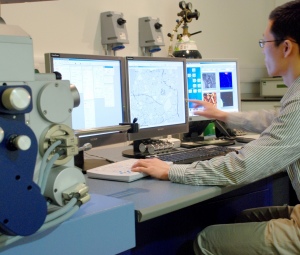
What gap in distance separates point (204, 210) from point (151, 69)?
0.72 m

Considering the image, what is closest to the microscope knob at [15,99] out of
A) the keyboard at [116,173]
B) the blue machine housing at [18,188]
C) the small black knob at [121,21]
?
the blue machine housing at [18,188]

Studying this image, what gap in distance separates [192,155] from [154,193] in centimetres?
48

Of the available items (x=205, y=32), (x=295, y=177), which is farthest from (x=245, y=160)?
(x=205, y=32)

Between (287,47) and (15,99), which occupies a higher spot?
(287,47)

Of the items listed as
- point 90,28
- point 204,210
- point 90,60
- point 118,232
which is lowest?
point 204,210

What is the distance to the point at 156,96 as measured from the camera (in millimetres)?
1964

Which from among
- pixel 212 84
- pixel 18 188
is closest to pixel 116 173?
pixel 18 188

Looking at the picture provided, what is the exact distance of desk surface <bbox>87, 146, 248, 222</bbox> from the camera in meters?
1.18

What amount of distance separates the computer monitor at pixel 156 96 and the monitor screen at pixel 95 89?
55 mm

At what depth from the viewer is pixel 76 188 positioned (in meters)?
0.95

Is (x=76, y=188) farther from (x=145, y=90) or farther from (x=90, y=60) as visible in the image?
(x=145, y=90)

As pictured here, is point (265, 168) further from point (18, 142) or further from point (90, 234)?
point (18, 142)

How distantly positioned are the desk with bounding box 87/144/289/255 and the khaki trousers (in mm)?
132

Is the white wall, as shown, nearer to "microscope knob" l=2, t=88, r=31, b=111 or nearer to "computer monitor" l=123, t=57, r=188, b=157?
"computer monitor" l=123, t=57, r=188, b=157
